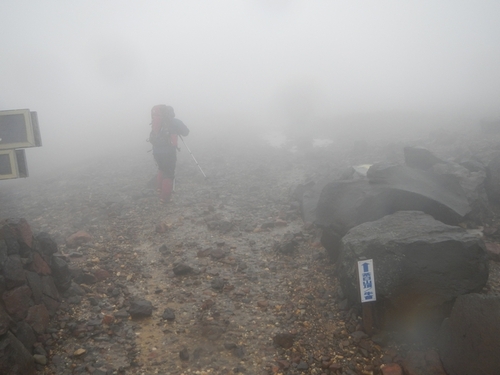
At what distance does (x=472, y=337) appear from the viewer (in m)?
4.43

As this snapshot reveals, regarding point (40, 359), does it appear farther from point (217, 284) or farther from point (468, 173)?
point (468, 173)

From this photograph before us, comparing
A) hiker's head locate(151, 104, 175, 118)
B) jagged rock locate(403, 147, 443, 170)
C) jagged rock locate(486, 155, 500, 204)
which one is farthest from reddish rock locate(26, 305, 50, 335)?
jagged rock locate(486, 155, 500, 204)

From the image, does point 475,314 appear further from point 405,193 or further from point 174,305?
point 174,305

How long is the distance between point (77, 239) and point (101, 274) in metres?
2.26

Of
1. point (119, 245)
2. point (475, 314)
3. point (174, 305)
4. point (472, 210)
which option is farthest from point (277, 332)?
point (472, 210)

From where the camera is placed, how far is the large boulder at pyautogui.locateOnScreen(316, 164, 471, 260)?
781 cm

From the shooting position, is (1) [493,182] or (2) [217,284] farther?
(1) [493,182]

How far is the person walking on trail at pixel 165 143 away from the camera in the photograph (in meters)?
12.8

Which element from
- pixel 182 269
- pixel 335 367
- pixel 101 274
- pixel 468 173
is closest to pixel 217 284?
pixel 182 269

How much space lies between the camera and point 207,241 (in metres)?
9.43

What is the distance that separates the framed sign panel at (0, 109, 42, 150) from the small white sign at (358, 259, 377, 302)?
5.22 m

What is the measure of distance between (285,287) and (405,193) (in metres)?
3.30

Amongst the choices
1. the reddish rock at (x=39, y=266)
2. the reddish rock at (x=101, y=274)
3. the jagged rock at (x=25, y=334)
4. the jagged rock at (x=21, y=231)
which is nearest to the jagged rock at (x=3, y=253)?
the jagged rock at (x=21, y=231)

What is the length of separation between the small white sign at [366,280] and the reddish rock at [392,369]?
2.99ft
